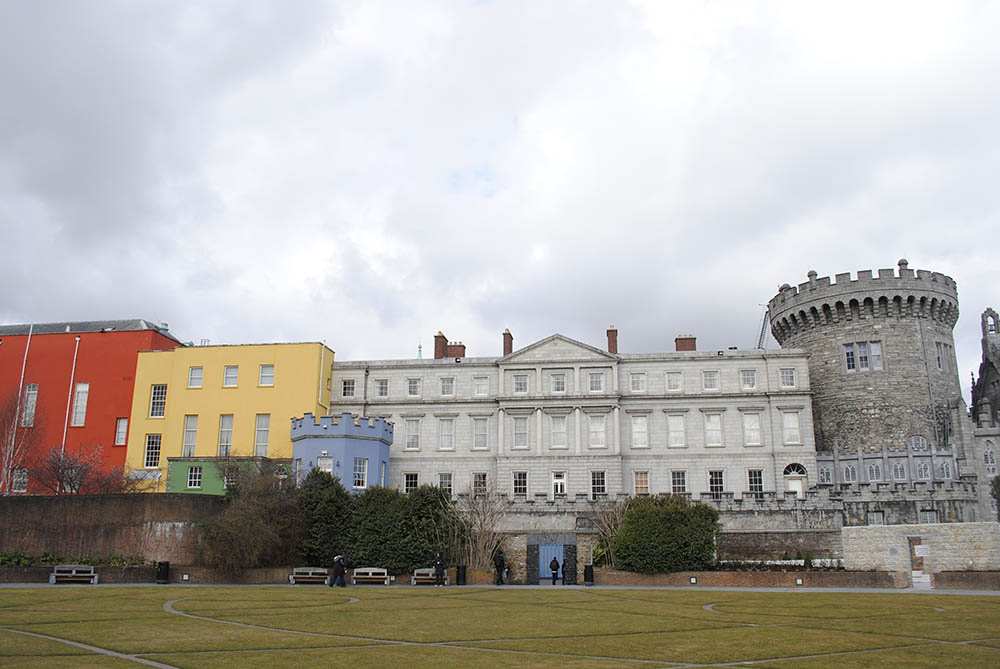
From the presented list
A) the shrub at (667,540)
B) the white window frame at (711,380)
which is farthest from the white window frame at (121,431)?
the white window frame at (711,380)

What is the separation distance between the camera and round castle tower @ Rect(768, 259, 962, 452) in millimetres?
50469

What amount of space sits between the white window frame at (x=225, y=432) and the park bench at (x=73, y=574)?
20.4 metres

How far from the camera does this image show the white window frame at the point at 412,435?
52.8 m

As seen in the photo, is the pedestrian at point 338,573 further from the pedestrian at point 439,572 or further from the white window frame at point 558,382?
the white window frame at point 558,382

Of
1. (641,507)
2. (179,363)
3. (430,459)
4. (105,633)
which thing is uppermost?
(179,363)

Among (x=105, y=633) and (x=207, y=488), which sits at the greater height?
(x=207, y=488)

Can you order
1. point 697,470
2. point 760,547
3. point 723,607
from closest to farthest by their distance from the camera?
point 723,607
point 760,547
point 697,470

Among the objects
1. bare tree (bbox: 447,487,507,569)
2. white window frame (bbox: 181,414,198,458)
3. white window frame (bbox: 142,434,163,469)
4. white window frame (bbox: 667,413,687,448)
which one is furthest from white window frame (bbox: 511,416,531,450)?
white window frame (bbox: 142,434,163,469)

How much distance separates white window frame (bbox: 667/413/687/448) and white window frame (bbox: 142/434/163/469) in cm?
3094

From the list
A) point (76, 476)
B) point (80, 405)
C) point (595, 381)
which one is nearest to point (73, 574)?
point (76, 476)

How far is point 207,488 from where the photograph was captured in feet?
151

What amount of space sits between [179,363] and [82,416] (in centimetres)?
691

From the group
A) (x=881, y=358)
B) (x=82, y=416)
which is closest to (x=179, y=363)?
(x=82, y=416)

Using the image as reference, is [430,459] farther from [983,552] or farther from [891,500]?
[983,552]
